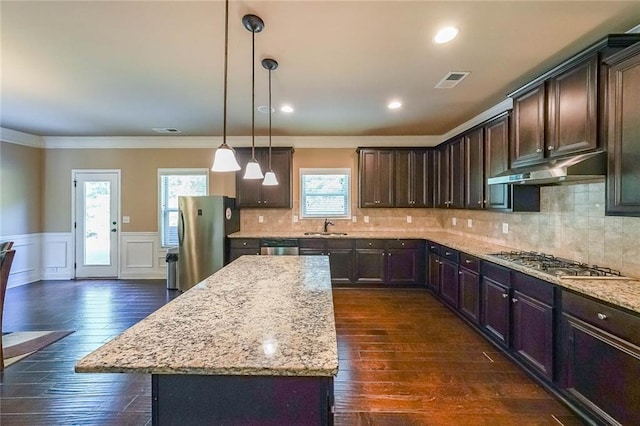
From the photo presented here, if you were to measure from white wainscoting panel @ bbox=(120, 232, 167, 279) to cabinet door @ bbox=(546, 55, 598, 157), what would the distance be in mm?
6031

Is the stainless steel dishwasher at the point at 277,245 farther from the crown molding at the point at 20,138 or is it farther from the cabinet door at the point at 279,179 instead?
the crown molding at the point at 20,138

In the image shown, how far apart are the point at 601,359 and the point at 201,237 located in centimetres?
475

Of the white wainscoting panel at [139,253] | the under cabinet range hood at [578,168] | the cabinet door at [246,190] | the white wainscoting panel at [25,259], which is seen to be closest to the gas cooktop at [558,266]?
the under cabinet range hood at [578,168]

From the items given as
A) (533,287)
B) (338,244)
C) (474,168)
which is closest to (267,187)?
(338,244)

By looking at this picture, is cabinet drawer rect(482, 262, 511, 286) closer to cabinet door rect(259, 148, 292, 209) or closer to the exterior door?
cabinet door rect(259, 148, 292, 209)

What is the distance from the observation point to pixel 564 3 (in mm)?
1885

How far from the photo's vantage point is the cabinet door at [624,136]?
1.84 m

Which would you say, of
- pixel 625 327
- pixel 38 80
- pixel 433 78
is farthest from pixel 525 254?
pixel 38 80

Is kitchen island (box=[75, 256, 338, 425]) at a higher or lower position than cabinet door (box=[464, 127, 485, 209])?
lower

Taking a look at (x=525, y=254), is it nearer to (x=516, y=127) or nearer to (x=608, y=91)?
(x=516, y=127)

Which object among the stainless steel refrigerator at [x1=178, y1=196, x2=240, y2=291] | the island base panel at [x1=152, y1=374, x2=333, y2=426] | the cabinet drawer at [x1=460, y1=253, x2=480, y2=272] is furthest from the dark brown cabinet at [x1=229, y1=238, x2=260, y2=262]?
the island base panel at [x1=152, y1=374, x2=333, y2=426]

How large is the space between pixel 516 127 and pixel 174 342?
3.36m

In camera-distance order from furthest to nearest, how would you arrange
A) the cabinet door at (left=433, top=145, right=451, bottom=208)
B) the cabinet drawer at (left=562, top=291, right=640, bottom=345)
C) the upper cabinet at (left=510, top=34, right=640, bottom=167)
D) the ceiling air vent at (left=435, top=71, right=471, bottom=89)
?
1. the cabinet door at (left=433, top=145, right=451, bottom=208)
2. the ceiling air vent at (left=435, top=71, right=471, bottom=89)
3. the upper cabinet at (left=510, top=34, right=640, bottom=167)
4. the cabinet drawer at (left=562, top=291, right=640, bottom=345)

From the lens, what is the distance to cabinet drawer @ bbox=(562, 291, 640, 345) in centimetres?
161
